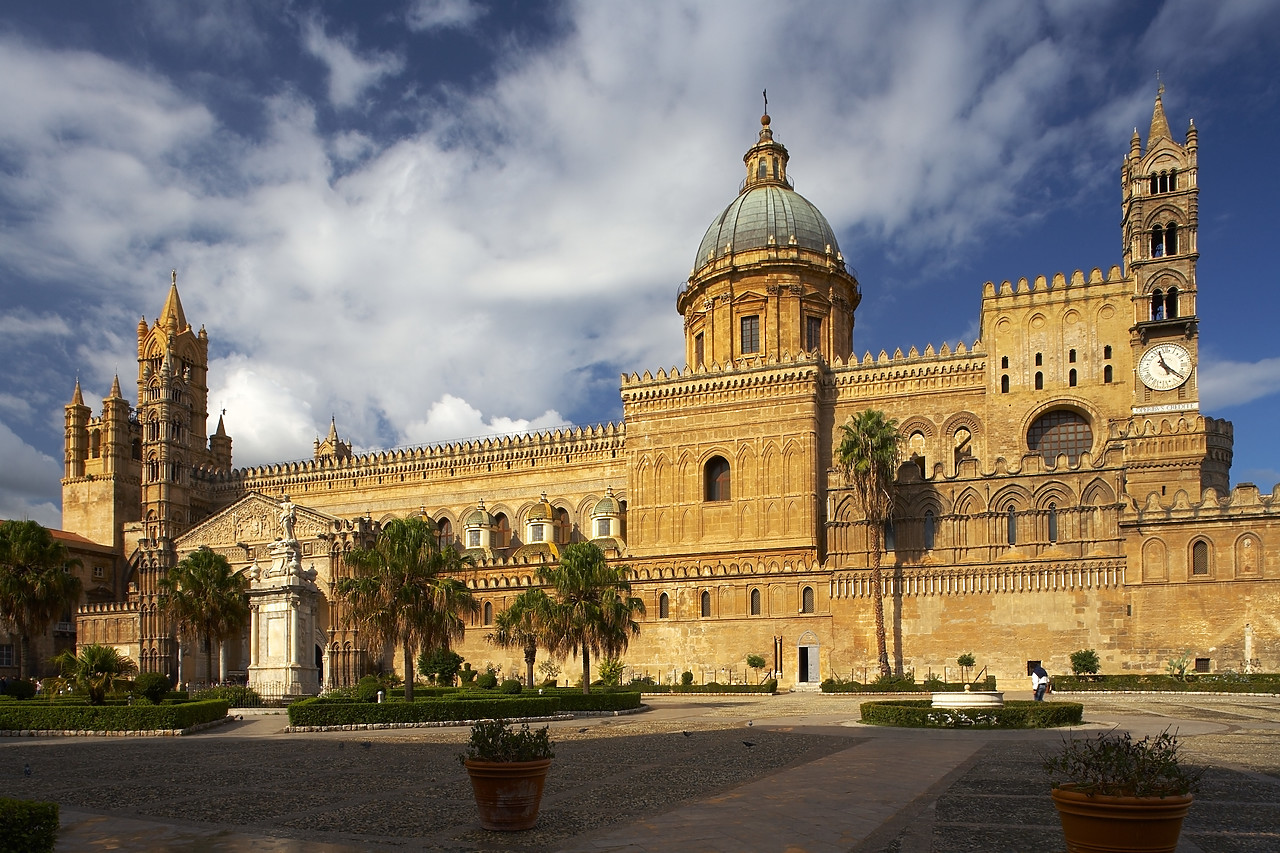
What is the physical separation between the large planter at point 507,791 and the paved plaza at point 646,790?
21 centimetres

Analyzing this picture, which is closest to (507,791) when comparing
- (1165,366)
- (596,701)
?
(596,701)

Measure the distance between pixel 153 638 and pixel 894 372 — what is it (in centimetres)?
4348

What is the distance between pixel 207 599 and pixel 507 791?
3702cm

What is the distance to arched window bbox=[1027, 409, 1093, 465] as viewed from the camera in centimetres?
5072

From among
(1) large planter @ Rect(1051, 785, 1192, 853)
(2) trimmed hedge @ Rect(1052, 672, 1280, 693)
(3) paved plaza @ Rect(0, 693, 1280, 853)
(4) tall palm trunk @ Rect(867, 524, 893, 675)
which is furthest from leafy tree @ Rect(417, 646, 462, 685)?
(1) large planter @ Rect(1051, 785, 1192, 853)

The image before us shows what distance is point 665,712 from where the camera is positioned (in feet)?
111

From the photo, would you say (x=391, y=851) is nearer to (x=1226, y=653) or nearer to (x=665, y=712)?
(x=665, y=712)

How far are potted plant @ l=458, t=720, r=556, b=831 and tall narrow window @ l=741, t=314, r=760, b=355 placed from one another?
166ft

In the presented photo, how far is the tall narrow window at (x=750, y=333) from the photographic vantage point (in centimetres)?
6112

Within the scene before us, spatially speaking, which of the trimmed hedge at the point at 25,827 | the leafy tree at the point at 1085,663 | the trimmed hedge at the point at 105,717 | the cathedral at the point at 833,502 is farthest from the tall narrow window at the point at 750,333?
the trimmed hedge at the point at 25,827

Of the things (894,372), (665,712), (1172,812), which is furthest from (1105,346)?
(1172,812)

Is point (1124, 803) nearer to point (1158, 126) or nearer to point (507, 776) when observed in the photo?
point (507, 776)

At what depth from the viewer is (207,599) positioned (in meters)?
44.3

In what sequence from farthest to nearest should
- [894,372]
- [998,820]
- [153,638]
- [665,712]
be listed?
1. [153,638]
2. [894,372]
3. [665,712]
4. [998,820]
